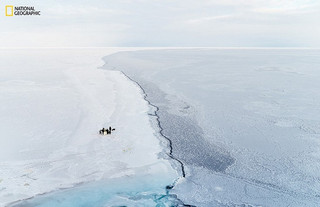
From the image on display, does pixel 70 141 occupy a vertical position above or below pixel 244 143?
below

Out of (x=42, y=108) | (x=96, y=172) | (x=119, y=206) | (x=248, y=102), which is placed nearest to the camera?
(x=119, y=206)

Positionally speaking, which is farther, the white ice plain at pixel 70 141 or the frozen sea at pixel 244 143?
the white ice plain at pixel 70 141

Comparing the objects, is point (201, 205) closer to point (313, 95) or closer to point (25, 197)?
point (25, 197)

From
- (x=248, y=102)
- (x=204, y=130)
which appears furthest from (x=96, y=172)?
(x=248, y=102)

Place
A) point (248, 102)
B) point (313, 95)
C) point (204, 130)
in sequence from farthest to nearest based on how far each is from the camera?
point (313, 95) → point (248, 102) → point (204, 130)

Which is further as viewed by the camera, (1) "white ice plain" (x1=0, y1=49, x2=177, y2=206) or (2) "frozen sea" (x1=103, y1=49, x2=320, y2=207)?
(1) "white ice plain" (x1=0, y1=49, x2=177, y2=206)

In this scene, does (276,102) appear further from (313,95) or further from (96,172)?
(96,172)

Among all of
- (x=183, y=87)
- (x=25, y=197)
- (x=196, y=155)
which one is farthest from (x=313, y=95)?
(x=25, y=197)

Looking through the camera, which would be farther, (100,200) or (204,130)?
(204,130)
